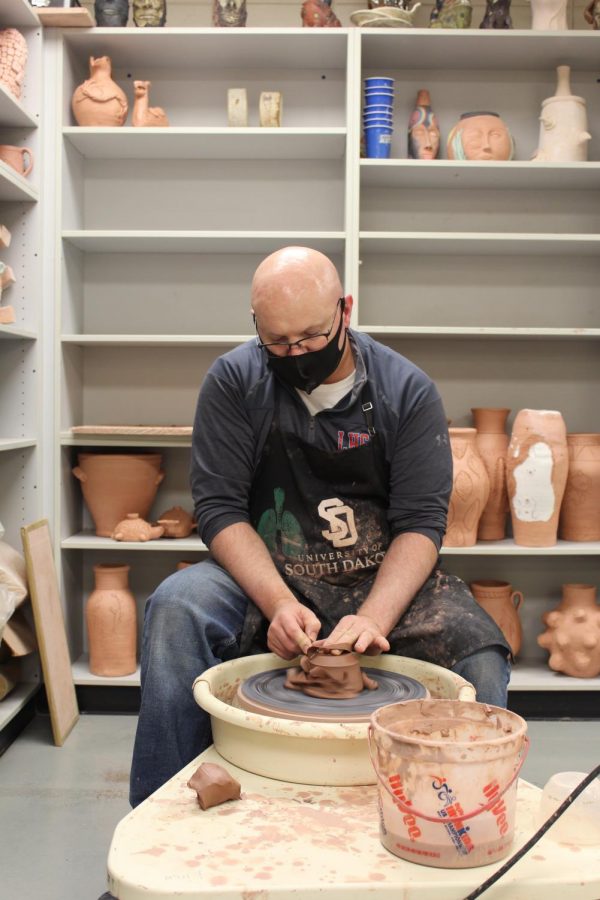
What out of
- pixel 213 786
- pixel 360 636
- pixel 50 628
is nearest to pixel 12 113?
pixel 50 628

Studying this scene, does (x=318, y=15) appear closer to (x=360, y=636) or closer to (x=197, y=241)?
(x=197, y=241)

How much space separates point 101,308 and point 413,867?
3.12 m

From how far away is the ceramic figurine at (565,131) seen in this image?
3.54m

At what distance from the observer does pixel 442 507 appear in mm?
2158

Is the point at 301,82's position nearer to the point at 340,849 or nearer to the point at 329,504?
the point at 329,504

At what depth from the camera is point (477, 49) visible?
141 inches

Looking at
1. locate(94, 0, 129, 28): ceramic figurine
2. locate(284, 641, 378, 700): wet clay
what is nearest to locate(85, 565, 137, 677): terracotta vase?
locate(284, 641, 378, 700): wet clay

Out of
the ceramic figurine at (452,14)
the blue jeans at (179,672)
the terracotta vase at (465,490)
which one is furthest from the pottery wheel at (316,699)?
the ceramic figurine at (452,14)

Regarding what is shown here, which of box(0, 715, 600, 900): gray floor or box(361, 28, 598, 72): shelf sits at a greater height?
box(361, 28, 598, 72): shelf

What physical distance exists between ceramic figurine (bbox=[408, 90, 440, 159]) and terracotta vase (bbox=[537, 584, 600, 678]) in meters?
1.82

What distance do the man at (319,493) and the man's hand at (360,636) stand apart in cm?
12

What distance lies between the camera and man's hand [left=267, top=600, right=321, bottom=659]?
178 cm

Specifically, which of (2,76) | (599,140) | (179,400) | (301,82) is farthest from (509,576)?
(2,76)

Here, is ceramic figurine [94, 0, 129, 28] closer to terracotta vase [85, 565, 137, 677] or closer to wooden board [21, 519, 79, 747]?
wooden board [21, 519, 79, 747]
